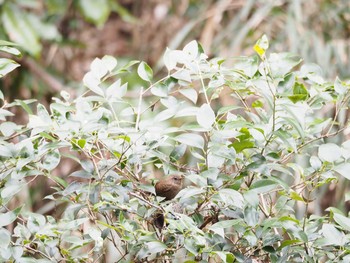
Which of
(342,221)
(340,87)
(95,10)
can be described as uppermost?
(340,87)

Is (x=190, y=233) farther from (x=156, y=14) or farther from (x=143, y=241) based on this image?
(x=156, y=14)

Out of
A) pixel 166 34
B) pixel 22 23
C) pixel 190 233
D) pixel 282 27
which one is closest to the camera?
pixel 190 233

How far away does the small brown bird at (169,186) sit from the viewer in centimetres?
78

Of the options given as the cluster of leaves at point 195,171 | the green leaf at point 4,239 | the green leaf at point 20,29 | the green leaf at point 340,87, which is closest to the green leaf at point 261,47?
the cluster of leaves at point 195,171

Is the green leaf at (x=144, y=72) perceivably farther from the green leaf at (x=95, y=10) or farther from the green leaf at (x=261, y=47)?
the green leaf at (x=95, y=10)

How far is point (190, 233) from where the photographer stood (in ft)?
2.29

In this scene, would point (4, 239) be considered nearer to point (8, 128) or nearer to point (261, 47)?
point (8, 128)

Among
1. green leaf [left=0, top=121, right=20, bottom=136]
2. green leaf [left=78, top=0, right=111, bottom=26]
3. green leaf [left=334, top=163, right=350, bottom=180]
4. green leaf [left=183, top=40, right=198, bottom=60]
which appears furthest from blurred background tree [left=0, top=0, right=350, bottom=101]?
green leaf [left=334, top=163, right=350, bottom=180]

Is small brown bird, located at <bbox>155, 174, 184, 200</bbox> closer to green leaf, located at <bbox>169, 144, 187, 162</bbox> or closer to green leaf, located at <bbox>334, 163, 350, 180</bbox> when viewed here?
green leaf, located at <bbox>169, 144, 187, 162</bbox>

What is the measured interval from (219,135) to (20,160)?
22 centimetres

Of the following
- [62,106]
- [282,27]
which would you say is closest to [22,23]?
[282,27]

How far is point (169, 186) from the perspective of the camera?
78 cm

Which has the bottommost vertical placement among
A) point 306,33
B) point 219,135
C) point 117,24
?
point 117,24

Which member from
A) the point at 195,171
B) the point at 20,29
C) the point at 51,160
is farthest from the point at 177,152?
the point at 20,29
